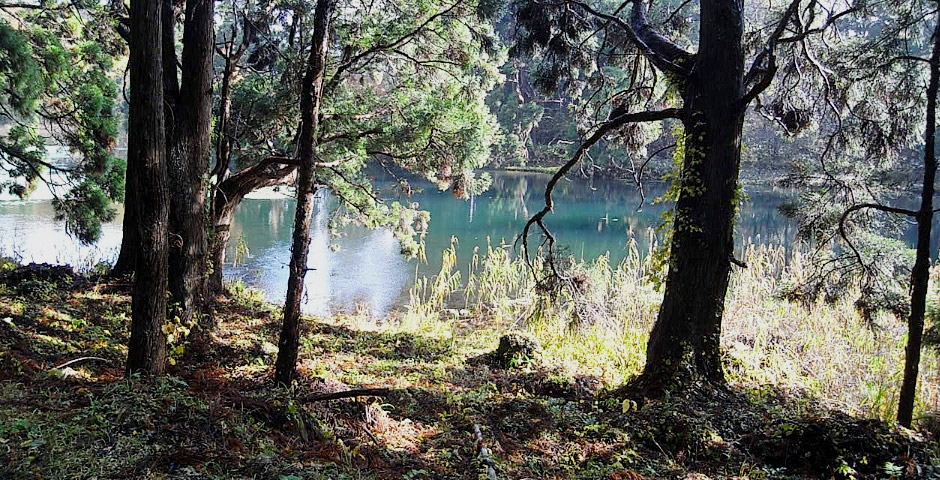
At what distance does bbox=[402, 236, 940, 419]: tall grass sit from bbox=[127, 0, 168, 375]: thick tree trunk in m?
3.65

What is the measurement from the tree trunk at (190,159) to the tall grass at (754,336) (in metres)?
3.22

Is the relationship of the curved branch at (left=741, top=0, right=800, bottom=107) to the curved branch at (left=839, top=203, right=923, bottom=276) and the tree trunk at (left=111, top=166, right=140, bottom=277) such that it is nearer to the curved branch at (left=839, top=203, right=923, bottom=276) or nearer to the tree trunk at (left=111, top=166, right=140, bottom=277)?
the curved branch at (left=839, top=203, right=923, bottom=276)

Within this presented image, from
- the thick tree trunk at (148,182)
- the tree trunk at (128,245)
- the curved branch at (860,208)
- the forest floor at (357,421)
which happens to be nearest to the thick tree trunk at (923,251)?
the curved branch at (860,208)

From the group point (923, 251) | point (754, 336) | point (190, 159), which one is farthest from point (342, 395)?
point (754, 336)

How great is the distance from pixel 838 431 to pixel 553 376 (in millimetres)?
2341

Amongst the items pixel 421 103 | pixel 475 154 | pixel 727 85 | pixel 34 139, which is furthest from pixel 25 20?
pixel 727 85

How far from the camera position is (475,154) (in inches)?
312

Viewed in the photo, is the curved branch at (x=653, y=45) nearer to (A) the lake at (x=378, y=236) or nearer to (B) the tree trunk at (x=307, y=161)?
(A) the lake at (x=378, y=236)

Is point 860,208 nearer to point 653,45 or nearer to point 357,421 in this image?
point 653,45

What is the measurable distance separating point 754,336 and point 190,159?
20.5 ft

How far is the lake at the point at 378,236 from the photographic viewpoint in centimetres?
1180

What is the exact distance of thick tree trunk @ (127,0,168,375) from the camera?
3.34m

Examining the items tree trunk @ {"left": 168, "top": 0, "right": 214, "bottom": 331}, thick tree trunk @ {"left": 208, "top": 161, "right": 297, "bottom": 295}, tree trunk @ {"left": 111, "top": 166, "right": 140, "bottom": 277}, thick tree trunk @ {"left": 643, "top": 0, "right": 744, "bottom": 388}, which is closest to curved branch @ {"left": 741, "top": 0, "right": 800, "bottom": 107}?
thick tree trunk @ {"left": 643, "top": 0, "right": 744, "bottom": 388}

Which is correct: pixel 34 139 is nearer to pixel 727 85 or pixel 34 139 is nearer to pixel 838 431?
pixel 727 85
